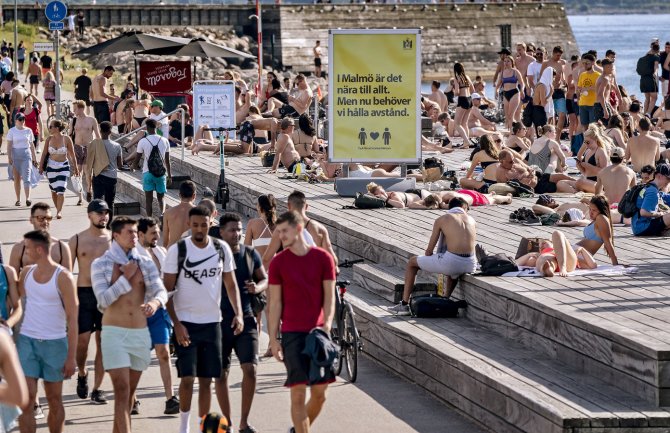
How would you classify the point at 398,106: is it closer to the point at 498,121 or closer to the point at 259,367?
the point at 259,367

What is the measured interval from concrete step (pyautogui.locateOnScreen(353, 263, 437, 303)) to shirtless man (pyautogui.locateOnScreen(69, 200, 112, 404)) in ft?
11.0

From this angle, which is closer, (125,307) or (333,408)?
(125,307)

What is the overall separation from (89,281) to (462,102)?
17527mm

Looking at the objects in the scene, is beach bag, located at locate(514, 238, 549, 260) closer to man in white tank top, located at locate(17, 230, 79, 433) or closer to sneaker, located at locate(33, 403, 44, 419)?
sneaker, located at locate(33, 403, 44, 419)

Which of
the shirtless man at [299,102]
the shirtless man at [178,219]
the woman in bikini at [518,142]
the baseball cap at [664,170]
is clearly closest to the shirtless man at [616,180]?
the baseball cap at [664,170]

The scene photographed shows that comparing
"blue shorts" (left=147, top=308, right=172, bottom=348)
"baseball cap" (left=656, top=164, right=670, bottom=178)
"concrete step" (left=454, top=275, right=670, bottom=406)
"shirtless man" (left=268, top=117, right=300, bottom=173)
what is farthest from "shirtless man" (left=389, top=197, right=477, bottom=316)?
"shirtless man" (left=268, top=117, right=300, bottom=173)

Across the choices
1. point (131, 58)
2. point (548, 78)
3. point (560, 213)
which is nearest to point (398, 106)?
point (560, 213)

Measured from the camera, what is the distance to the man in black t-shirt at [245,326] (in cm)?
952

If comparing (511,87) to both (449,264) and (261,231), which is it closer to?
(449,264)

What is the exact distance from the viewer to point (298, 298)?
8648mm

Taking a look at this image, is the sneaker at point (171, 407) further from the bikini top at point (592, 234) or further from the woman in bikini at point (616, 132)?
the woman in bikini at point (616, 132)

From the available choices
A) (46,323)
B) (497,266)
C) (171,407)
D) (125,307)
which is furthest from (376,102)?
(46,323)

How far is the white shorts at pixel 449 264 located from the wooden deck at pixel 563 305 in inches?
4.3

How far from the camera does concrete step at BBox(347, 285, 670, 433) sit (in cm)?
883
